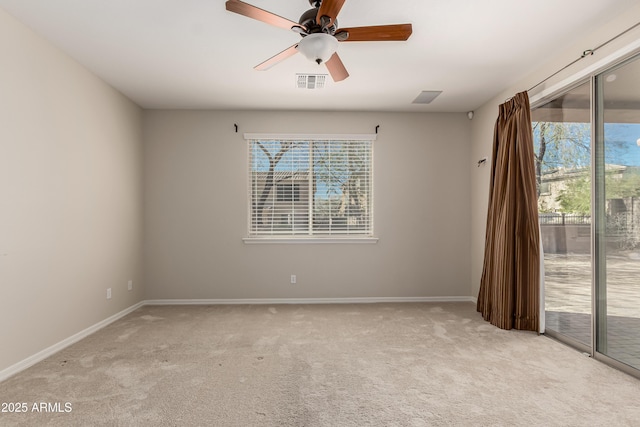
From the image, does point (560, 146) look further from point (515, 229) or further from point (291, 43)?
point (291, 43)

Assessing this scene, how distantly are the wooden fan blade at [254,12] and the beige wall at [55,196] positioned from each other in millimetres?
1918

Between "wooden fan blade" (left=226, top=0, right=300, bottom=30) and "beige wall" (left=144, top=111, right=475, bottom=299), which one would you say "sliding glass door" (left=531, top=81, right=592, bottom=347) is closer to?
"beige wall" (left=144, top=111, right=475, bottom=299)

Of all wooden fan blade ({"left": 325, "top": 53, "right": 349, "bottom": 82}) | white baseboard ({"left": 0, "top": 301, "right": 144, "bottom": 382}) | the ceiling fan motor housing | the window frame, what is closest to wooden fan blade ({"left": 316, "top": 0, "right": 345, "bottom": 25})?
the ceiling fan motor housing

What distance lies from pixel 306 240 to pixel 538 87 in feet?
10.6

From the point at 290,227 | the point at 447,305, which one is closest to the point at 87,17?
the point at 290,227

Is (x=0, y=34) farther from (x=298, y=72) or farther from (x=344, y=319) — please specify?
(x=344, y=319)

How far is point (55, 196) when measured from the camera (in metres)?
3.19

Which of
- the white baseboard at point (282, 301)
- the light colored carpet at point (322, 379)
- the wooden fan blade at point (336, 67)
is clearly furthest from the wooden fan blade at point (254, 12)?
the white baseboard at point (282, 301)

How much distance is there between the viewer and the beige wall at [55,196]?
2711 millimetres

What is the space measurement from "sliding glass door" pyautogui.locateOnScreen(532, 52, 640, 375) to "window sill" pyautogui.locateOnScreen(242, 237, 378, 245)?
218 cm

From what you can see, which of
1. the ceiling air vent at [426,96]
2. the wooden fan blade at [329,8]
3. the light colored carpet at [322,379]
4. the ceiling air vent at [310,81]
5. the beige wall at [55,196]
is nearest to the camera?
the wooden fan blade at [329,8]

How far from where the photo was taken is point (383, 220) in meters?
5.06

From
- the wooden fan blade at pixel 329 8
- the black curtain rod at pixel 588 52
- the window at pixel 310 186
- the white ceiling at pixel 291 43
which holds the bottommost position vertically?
the window at pixel 310 186

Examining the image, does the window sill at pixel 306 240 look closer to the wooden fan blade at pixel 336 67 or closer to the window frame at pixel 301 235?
the window frame at pixel 301 235
